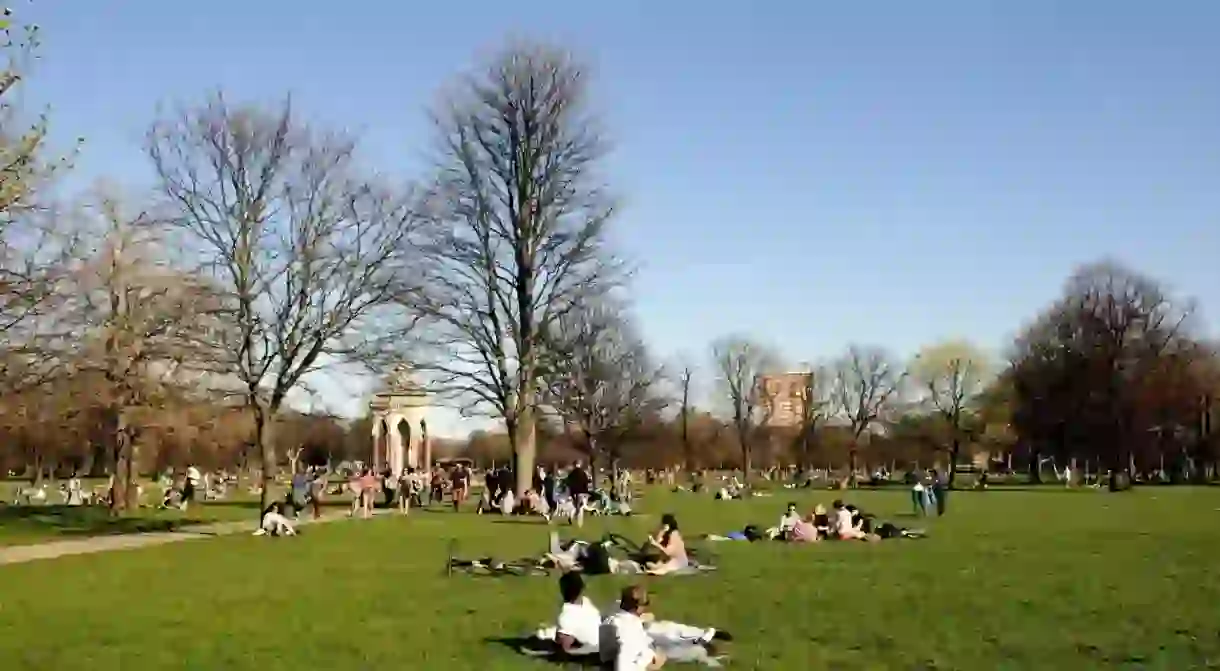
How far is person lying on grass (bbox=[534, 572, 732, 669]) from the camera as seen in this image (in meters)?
10.6

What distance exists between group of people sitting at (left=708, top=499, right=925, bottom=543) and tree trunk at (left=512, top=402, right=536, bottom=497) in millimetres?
14713

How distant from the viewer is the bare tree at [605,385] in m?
58.1

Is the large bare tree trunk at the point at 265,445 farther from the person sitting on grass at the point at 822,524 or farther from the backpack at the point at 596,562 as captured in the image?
the backpack at the point at 596,562

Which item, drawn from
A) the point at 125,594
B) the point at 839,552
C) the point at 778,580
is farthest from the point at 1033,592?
the point at 125,594

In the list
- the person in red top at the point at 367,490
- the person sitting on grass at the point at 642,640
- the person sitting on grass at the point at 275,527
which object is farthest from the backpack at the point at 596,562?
the person in red top at the point at 367,490

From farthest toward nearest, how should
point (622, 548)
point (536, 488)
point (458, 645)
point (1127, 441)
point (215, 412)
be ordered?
point (1127, 441) → point (536, 488) → point (215, 412) → point (622, 548) → point (458, 645)

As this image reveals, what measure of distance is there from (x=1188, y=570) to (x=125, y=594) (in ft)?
47.8

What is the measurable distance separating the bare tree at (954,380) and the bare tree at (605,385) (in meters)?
30.5

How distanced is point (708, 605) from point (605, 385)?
2142 inches

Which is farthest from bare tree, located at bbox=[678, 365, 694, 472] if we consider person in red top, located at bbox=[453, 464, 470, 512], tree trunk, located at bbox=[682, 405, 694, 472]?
person in red top, located at bbox=[453, 464, 470, 512]

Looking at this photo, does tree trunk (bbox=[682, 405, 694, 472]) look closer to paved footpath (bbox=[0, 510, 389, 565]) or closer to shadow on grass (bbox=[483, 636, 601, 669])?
paved footpath (bbox=[0, 510, 389, 565])

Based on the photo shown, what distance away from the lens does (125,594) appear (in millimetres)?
17594

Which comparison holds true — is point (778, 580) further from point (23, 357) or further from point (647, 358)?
point (647, 358)

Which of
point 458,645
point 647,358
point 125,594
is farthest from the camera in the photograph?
point 647,358
